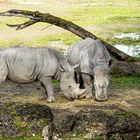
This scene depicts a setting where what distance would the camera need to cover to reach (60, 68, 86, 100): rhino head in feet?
38.8

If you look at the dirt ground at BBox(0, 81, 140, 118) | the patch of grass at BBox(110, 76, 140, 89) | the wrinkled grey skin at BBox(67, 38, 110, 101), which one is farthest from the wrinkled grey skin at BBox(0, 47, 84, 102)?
the patch of grass at BBox(110, 76, 140, 89)

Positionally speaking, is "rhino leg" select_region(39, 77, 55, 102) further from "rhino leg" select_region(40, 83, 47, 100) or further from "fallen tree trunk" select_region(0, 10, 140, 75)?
"fallen tree trunk" select_region(0, 10, 140, 75)

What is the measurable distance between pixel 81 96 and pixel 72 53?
4.54 ft

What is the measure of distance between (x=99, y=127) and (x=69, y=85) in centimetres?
→ 326

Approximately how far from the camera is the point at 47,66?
1191 cm

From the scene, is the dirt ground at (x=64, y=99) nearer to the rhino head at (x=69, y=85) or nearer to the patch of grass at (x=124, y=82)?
the rhino head at (x=69, y=85)

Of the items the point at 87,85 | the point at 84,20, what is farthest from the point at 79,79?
the point at 84,20

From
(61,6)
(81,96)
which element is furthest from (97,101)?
(61,6)

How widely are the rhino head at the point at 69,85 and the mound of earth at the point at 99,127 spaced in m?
2.83

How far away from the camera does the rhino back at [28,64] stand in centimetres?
1176

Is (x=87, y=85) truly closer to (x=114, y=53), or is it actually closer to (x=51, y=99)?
(x=51, y=99)

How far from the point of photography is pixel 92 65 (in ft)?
40.1

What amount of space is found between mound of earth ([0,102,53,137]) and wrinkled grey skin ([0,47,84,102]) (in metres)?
2.86

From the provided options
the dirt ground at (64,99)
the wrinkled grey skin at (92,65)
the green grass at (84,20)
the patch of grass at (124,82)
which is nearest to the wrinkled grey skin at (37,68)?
the dirt ground at (64,99)
